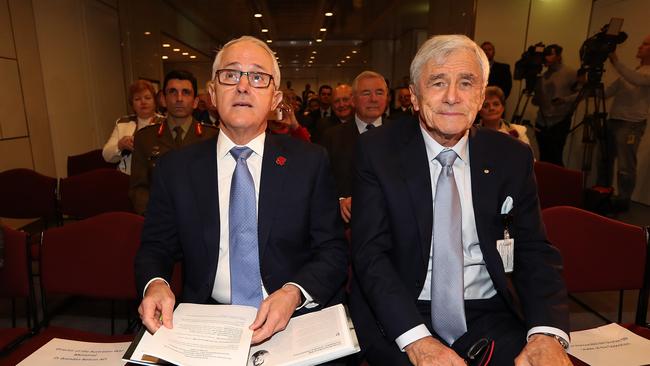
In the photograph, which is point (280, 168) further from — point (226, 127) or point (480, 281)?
point (480, 281)

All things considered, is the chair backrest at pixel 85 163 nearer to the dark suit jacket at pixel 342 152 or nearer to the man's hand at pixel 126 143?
the man's hand at pixel 126 143

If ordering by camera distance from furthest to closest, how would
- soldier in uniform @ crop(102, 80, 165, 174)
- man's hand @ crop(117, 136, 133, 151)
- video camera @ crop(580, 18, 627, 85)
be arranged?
1. video camera @ crop(580, 18, 627, 85)
2. soldier in uniform @ crop(102, 80, 165, 174)
3. man's hand @ crop(117, 136, 133, 151)

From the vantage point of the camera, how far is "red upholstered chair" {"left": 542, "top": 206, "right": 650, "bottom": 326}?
1712 mm

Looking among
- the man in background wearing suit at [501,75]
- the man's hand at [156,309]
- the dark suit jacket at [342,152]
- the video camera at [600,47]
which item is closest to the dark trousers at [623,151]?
the video camera at [600,47]

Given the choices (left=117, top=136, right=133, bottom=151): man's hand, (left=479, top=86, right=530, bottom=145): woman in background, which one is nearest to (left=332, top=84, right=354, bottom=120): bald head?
(left=479, top=86, right=530, bottom=145): woman in background

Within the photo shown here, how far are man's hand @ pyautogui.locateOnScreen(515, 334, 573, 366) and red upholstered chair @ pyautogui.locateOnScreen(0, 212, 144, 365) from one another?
157 cm

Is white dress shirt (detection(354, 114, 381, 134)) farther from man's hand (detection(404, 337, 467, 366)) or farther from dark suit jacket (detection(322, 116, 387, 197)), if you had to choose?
man's hand (detection(404, 337, 467, 366))

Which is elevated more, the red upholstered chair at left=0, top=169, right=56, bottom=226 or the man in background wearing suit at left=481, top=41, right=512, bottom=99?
the man in background wearing suit at left=481, top=41, right=512, bottom=99

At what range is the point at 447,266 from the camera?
1392mm

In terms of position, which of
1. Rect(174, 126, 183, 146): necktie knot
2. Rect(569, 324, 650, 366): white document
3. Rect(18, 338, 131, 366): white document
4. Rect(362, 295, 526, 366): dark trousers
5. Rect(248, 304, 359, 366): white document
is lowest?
Rect(18, 338, 131, 366): white document

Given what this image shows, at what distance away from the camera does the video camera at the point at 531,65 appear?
5773 millimetres

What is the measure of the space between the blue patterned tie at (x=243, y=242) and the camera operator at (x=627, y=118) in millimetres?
5596

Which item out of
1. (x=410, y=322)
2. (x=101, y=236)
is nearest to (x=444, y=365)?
(x=410, y=322)

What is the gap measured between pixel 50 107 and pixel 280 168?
5296 millimetres
